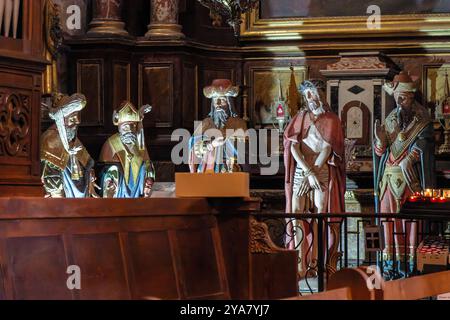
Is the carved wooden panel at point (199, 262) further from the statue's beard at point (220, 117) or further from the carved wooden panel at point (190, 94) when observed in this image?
the carved wooden panel at point (190, 94)

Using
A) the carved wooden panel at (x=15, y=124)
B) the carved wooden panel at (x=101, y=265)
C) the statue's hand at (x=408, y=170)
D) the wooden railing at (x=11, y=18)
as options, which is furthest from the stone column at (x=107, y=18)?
the carved wooden panel at (x=101, y=265)

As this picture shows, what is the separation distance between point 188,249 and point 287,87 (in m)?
8.94

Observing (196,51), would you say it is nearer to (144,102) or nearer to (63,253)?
(144,102)

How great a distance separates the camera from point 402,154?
13.6 m

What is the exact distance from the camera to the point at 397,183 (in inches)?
535

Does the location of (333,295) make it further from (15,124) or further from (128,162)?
(128,162)

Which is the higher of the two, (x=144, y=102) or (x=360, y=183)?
(x=144, y=102)

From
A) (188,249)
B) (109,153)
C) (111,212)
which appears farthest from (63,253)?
(109,153)

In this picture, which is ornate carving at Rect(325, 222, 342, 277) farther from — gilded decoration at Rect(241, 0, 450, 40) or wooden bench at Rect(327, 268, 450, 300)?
wooden bench at Rect(327, 268, 450, 300)

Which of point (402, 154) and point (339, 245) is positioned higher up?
point (402, 154)

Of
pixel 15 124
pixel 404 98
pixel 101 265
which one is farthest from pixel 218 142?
pixel 101 265

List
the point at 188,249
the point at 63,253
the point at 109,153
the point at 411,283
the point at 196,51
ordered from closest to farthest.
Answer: the point at 411,283, the point at 63,253, the point at 188,249, the point at 109,153, the point at 196,51

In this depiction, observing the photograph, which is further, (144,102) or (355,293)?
(144,102)

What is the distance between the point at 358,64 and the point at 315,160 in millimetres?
2082
